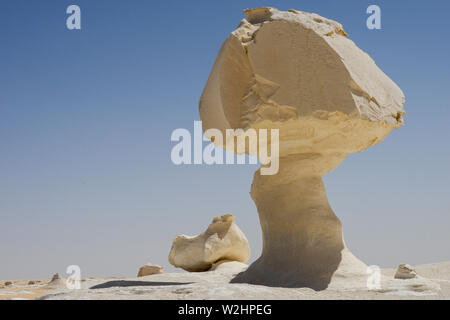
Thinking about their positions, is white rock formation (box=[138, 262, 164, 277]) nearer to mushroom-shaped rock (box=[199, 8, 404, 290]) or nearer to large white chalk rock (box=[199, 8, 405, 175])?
mushroom-shaped rock (box=[199, 8, 404, 290])

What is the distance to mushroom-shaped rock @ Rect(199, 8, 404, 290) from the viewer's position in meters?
8.10

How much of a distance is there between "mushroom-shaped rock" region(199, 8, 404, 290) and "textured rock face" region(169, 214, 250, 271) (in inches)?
133

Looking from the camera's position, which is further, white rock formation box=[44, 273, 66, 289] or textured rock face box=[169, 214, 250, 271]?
textured rock face box=[169, 214, 250, 271]

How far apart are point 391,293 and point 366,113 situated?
9.32ft

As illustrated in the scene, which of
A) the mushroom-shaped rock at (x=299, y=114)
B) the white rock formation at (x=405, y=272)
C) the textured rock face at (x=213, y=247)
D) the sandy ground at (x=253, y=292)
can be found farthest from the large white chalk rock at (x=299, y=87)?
the textured rock face at (x=213, y=247)

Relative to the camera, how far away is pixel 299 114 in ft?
26.4

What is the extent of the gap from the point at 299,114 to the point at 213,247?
5.55m

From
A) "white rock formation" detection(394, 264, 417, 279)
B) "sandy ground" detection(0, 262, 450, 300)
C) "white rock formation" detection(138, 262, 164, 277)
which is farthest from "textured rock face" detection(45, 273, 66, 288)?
"white rock formation" detection(394, 264, 417, 279)

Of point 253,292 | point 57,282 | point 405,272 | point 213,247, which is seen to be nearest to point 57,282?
point 57,282

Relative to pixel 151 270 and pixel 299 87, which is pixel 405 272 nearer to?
pixel 299 87

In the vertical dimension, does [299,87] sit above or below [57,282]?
above

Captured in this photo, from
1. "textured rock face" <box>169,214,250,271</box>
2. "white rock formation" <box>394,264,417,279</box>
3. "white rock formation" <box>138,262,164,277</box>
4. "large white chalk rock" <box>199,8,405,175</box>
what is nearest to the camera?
"large white chalk rock" <box>199,8,405,175</box>

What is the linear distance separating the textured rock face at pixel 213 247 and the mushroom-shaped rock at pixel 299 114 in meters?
3.38
